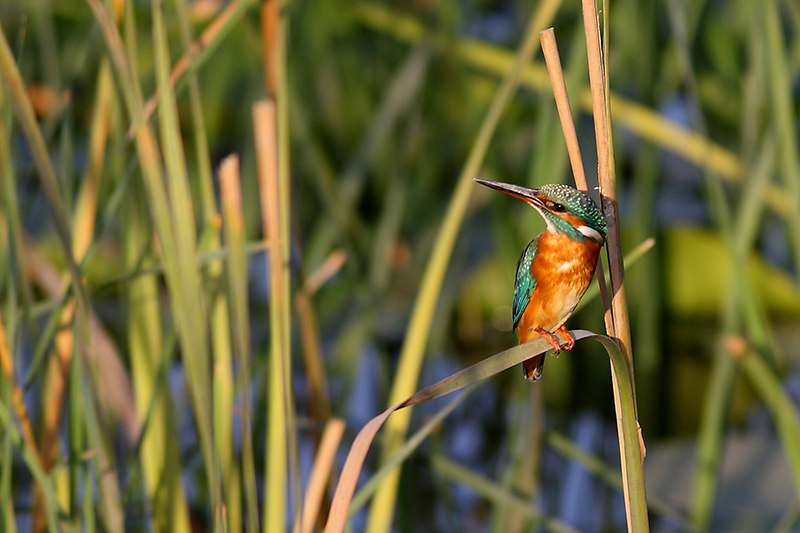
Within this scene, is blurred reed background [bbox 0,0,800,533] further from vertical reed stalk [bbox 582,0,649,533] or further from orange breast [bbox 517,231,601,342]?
vertical reed stalk [bbox 582,0,649,533]

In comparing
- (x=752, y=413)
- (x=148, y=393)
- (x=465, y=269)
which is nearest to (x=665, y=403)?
(x=752, y=413)

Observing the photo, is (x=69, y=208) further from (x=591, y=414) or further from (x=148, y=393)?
(x=591, y=414)

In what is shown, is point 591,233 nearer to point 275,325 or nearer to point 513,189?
point 513,189

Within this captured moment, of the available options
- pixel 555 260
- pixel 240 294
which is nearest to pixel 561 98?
pixel 555 260

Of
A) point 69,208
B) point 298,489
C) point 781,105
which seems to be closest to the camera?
point 298,489

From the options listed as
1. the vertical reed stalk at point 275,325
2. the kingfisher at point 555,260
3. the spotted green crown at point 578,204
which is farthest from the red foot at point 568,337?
the vertical reed stalk at point 275,325

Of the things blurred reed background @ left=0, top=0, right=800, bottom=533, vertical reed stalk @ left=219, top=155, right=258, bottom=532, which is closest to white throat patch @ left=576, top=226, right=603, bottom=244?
blurred reed background @ left=0, top=0, right=800, bottom=533
